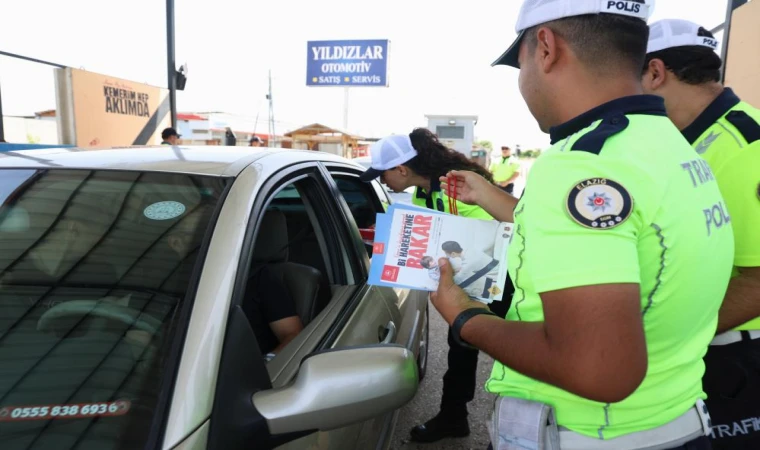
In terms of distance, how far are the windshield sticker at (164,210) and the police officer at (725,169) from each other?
1491mm

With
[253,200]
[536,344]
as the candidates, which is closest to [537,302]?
[536,344]

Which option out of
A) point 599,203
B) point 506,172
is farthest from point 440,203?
point 506,172

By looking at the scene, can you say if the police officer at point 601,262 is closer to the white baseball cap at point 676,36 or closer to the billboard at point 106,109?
the white baseball cap at point 676,36

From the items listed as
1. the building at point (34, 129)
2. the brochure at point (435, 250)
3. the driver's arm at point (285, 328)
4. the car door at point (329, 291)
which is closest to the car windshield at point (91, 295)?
the car door at point (329, 291)

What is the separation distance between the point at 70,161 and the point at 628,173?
1686 mm

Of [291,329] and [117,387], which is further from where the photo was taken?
[291,329]

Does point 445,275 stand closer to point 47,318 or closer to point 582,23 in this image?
point 582,23

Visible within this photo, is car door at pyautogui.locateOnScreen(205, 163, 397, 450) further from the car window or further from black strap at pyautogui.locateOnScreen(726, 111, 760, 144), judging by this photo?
black strap at pyautogui.locateOnScreen(726, 111, 760, 144)

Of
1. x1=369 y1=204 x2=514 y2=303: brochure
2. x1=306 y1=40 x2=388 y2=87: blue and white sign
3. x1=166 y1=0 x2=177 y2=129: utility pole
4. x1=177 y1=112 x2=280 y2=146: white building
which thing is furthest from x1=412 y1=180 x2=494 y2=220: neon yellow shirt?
x1=177 y1=112 x2=280 y2=146: white building

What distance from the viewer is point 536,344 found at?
0.85 meters

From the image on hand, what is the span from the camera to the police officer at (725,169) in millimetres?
1318

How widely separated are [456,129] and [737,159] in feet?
49.9

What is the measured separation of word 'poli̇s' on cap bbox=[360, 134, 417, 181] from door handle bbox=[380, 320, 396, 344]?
971mm

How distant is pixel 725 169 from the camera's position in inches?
53.4
